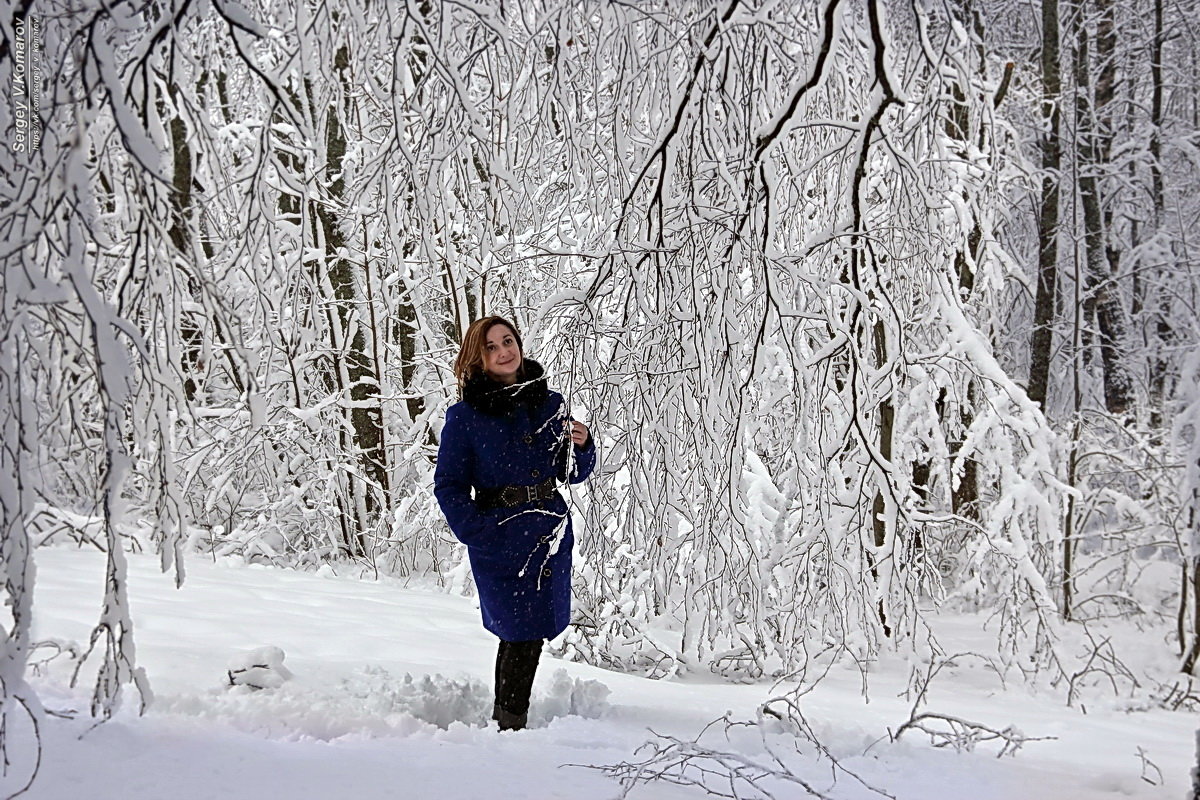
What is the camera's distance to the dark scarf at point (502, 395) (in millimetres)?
2795

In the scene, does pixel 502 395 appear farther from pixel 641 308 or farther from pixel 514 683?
pixel 514 683

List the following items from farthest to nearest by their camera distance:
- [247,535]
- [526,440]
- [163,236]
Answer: [247,535] < [526,440] < [163,236]

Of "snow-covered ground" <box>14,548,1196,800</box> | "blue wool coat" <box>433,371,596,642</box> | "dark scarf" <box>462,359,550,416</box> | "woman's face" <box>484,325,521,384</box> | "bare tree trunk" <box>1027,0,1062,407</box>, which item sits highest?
"bare tree trunk" <box>1027,0,1062,407</box>

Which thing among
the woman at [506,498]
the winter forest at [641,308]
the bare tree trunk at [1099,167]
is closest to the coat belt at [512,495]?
the woman at [506,498]

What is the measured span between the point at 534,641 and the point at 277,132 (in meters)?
4.65

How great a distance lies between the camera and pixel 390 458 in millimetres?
7273

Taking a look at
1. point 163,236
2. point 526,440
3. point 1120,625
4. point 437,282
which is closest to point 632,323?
point 526,440

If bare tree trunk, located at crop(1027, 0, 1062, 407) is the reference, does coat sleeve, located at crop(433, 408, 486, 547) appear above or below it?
below

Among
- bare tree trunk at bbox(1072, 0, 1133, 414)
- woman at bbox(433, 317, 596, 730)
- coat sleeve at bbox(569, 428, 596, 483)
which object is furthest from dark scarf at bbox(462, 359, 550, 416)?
bare tree trunk at bbox(1072, 0, 1133, 414)

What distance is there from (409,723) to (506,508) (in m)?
0.68

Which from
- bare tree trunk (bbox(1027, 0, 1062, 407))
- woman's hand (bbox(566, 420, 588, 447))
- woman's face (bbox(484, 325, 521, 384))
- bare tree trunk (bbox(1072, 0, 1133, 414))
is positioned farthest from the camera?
bare tree trunk (bbox(1072, 0, 1133, 414))

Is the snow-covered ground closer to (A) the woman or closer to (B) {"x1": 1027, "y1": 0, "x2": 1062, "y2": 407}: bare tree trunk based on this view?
(A) the woman

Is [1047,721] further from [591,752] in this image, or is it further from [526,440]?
[526,440]

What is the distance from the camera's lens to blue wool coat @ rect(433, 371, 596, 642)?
2.79m
